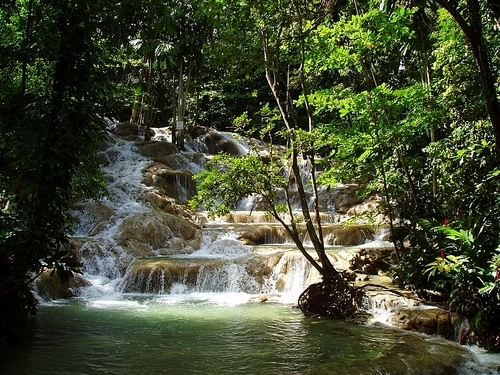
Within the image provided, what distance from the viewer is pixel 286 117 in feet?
29.7

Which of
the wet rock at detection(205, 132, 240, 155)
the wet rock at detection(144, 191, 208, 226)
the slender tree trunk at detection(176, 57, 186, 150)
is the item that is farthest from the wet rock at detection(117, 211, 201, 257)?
the wet rock at detection(205, 132, 240, 155)

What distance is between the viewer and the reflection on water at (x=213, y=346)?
18.0ft

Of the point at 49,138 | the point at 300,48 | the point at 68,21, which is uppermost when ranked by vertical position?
the point at 300,48

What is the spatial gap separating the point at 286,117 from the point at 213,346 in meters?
4.66

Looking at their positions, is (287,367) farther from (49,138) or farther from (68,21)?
(68,21)

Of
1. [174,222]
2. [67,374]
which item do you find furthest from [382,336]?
[174,222]

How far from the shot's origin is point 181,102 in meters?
21.9

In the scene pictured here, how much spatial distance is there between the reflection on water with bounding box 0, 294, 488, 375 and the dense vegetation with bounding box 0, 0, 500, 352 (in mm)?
677

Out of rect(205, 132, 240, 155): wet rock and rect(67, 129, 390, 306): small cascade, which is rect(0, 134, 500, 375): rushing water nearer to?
rect(67, 129, 390, 306): small cascade

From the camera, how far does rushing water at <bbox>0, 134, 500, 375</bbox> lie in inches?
218

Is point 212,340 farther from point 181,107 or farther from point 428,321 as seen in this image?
point 181,107

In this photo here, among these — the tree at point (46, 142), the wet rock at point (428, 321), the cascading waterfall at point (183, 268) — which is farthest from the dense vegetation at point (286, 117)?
the cascading waterfall at point (183, 268)

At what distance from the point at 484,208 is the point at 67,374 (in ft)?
23.5

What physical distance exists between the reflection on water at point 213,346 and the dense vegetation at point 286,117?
677mm
